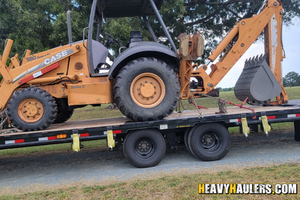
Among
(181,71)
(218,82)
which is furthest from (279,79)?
(181,71)

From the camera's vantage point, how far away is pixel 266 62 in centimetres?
640

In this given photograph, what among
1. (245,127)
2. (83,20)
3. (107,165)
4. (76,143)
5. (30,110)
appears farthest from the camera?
(83,20)

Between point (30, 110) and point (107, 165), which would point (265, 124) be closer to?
point (107, 165)

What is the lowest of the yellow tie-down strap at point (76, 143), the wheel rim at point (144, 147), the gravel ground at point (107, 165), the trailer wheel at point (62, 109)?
the gravel ground at point (107, 165)

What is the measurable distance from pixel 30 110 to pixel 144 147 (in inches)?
95.1

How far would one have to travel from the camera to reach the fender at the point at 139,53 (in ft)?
16.3

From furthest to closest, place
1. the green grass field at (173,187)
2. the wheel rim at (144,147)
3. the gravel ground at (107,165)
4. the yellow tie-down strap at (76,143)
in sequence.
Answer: the wheel rim at (144,147) < the yellow tie-down strap at (76,143) < the gravel ground at (107,165) < the green grass field at (173,187)

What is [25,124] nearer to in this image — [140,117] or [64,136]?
[64,136]

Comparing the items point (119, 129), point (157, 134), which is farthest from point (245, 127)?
point (119, 129)

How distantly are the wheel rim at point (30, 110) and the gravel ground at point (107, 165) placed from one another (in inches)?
47.5

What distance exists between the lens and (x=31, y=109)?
16.4 feet

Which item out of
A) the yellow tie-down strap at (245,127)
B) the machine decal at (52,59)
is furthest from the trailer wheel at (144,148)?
the machine decal at (52,59)

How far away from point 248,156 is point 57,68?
4.54m

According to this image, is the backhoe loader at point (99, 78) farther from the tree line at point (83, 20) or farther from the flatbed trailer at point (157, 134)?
the tree line at point (83, 20)
